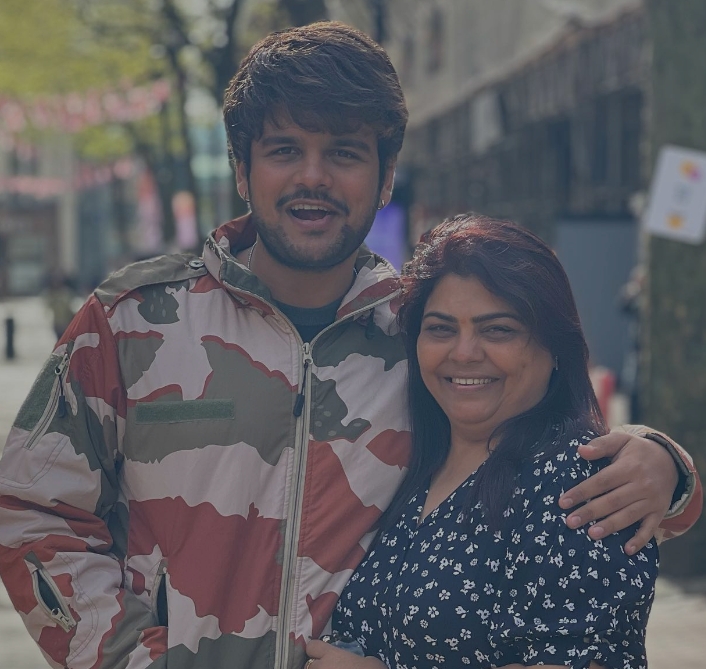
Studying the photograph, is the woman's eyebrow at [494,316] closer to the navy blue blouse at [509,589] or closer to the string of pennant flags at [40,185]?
the navy blue blouse at [509,589]

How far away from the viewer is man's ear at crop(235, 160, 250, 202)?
337 centimetres

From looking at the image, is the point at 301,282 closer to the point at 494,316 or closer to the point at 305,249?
the point at 305,249

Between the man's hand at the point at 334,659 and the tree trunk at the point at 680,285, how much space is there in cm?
558

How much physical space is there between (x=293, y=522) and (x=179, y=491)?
26 centimetres

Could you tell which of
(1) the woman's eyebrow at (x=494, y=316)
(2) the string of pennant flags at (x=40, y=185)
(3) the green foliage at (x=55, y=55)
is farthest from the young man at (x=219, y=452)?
(2) the string of pennant flags at (x=40, y=185)

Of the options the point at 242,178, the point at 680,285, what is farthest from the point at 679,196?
the point at 242,178

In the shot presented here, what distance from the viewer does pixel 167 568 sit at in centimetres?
301

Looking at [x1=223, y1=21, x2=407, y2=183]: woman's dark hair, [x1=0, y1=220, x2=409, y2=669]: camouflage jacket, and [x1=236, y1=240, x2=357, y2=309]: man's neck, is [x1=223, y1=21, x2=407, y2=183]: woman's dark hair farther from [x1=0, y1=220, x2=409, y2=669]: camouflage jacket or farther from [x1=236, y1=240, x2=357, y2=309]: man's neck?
[x1=0, y1=220, x2=409, y2=669]: camouflage jacket

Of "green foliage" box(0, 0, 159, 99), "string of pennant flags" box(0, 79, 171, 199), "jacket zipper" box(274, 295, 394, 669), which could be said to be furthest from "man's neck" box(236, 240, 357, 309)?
"string of pennant flags" box(0, 79, 171, 199)

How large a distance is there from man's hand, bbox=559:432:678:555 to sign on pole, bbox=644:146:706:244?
17.2ft

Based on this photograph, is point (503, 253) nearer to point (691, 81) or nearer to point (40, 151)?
point (691, 81)

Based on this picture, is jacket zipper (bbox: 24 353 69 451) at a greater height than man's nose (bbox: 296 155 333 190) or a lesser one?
lesser

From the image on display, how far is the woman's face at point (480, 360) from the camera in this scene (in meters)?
3.04

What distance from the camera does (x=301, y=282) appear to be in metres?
3.31
